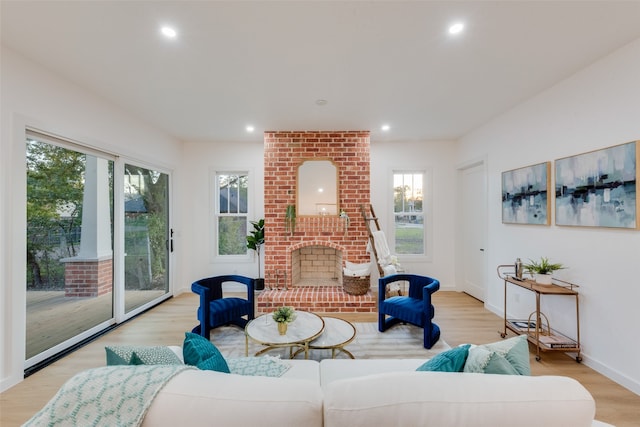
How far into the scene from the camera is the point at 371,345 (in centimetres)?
272

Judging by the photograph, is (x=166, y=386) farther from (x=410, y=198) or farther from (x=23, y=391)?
(x=410, y=198)

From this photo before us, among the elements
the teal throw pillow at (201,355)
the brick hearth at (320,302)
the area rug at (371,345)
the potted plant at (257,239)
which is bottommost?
the area rug at (371,345)

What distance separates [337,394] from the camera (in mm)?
939

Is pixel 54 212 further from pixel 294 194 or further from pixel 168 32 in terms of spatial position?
pixel 294 194

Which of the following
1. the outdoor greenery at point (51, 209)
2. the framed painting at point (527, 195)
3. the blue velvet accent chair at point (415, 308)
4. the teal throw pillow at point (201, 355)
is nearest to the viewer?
the teal throw pillow at point (201, 355)

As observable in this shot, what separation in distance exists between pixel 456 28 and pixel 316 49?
1017 mm

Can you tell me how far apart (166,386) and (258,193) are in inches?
155

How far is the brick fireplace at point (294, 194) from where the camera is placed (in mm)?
4074

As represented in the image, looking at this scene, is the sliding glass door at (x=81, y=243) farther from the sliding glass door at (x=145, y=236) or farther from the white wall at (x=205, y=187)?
the white wall at (x=205, y=187)

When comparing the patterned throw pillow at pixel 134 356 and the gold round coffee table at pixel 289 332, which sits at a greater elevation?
the patterned throw pillow at pixel 134 356

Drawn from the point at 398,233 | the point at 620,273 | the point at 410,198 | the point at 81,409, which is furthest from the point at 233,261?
the point at 620,273

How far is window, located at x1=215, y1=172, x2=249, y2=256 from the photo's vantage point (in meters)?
4.75

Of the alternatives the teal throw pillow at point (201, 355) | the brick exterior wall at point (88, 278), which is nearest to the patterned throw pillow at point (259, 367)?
the teal throw pillow at point (201, 355)

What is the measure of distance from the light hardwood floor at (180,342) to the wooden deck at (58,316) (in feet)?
0.74
